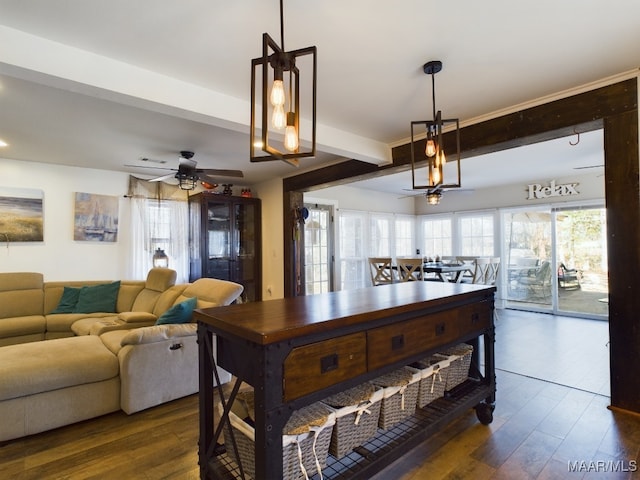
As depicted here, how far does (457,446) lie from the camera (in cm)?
206

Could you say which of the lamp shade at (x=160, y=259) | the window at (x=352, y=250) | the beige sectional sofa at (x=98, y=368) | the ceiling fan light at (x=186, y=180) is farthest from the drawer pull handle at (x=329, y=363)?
the window at (x=352, y=250)

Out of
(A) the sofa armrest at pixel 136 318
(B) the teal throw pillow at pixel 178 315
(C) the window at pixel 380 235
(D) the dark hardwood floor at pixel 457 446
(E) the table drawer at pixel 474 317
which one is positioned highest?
Answer: (C) the window at pixel 380 235

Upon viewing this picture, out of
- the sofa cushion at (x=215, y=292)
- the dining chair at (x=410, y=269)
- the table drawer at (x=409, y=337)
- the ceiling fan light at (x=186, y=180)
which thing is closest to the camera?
the table drawer at (x=409, y=337)

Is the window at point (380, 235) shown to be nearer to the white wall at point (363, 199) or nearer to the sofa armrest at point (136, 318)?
the white wall at point (363, 199)

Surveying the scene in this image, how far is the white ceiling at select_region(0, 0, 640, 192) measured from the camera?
1.73 metres

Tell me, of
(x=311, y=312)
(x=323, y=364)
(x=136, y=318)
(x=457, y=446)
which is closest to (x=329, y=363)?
(x=323, y=364)

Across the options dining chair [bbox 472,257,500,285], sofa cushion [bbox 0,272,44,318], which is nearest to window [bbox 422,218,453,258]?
dining chair [bbox 472,257,500,285]

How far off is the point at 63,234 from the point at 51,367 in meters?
3.02

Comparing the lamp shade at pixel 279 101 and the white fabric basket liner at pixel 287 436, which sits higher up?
the lamp shade at pixel 279 101

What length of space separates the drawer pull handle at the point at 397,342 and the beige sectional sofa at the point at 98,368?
6.09 feet

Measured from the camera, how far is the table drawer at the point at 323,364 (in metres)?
1.28

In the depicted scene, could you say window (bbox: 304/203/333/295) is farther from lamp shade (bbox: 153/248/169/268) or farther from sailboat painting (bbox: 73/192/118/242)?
sailboat painting (bbox: 73/192/118/242)

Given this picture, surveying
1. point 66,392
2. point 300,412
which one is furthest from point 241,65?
point 66,392

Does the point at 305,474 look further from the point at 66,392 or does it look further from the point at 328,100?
the point at 328,100
